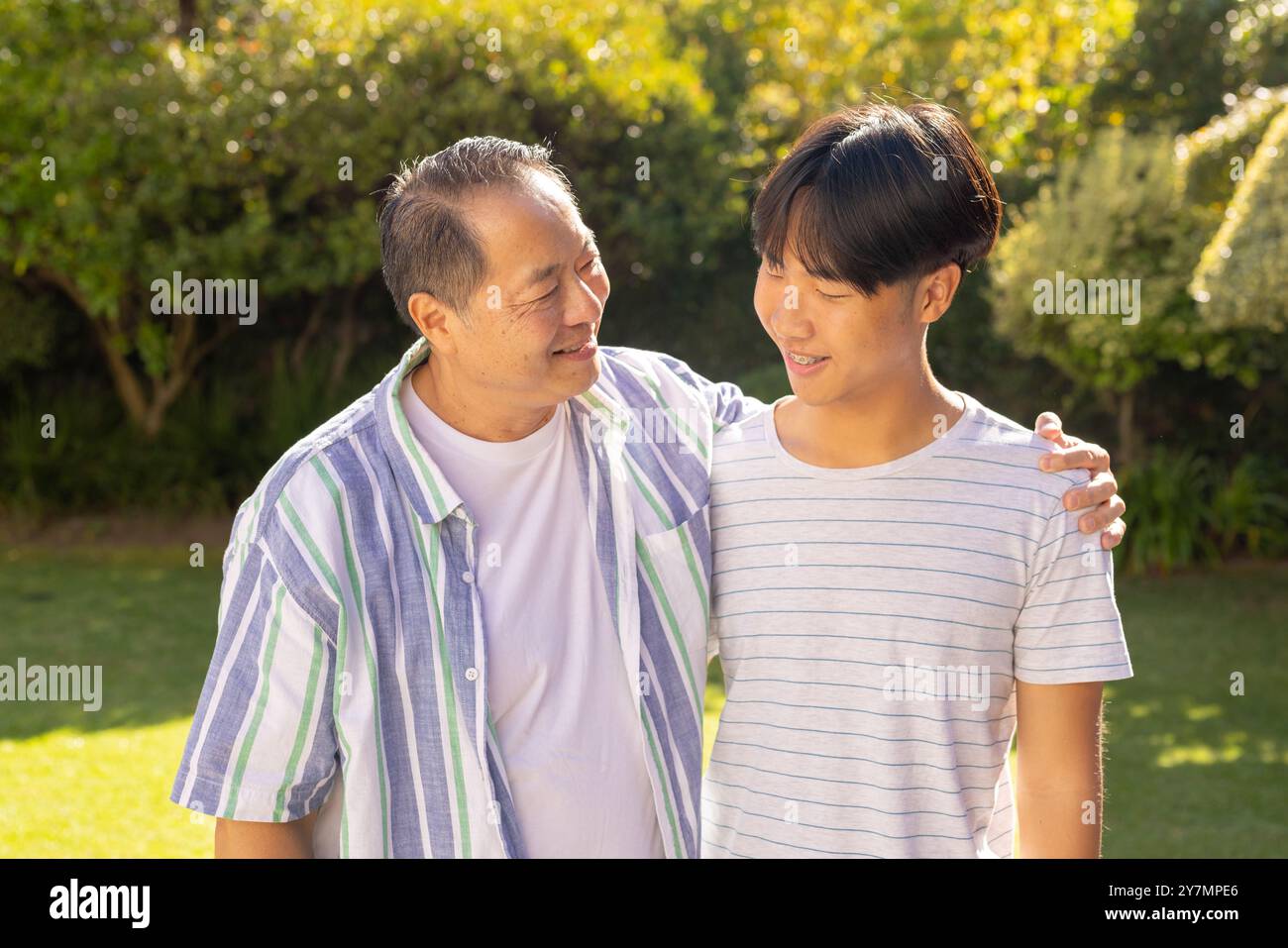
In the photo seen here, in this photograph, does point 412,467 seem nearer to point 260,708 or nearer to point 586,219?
point 260,708

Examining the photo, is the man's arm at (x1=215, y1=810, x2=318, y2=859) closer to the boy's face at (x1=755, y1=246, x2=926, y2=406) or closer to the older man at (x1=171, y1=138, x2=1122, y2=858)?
the older man at (x1=171, y1=138, x2=1122, y2=858)

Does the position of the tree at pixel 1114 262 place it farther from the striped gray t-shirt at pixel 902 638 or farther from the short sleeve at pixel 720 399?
the striped gray t-shirt at pixel 902 638

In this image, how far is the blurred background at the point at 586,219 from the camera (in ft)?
26.6

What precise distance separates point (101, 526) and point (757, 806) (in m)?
8.23

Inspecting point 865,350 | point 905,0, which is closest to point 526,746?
point 865,350

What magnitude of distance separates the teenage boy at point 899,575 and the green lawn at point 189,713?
10.1ft

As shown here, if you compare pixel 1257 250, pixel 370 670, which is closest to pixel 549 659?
pixel 370 670

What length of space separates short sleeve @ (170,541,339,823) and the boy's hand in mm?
1186

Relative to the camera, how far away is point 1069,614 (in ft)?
7.13

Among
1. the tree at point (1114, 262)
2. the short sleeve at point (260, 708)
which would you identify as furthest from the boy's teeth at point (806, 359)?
the tree at point (1114, 262)

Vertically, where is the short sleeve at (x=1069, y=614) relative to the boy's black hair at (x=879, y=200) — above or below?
below

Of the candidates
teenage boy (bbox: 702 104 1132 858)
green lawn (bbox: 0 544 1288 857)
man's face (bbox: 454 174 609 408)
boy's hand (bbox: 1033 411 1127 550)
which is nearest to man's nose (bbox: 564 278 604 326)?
man's face (bbox: 454 174 609 408)

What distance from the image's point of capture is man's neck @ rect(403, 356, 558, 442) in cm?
242

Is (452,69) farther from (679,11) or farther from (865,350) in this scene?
(865,350)
